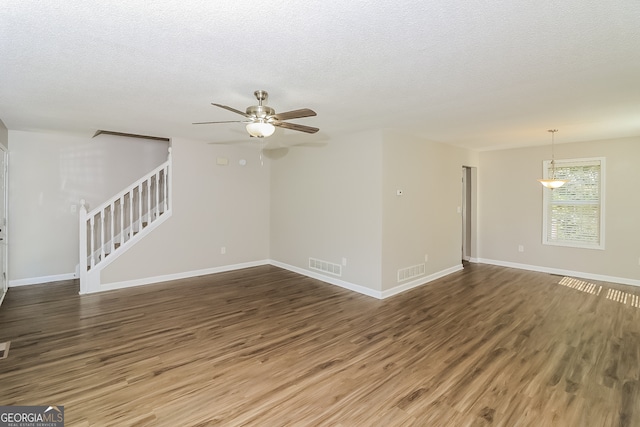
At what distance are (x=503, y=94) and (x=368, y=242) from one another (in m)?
2.54

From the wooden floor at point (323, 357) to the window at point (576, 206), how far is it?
4.29 ft

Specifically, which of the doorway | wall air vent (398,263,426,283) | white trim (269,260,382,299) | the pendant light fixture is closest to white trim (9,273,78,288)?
the doorway

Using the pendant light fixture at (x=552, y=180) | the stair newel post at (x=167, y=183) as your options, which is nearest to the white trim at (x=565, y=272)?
the pendant light fixture at (x=552, y=180)

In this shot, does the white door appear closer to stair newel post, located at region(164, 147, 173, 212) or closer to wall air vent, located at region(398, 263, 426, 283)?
stair newel post, located at region(164, 147, 173, 212)

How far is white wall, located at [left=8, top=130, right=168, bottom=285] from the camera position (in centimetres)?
484

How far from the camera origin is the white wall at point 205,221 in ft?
16.6

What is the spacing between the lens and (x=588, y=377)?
2.50 meters

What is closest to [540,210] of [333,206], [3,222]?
[333,206]

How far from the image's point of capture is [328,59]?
218cm

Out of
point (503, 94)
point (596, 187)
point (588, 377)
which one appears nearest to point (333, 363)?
point (588, 377)

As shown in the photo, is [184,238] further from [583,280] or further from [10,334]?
[583,280]

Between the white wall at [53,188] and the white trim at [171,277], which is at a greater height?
the white wall at [53,188]

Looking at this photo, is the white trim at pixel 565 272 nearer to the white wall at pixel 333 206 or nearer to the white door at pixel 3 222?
the white wall at pixel 333 206

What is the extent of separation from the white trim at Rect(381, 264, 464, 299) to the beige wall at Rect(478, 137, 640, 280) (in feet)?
4.34
